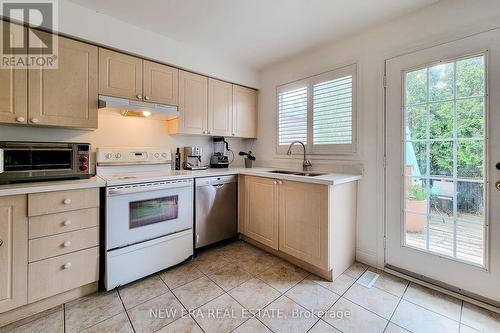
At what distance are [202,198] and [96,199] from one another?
98 centimetres

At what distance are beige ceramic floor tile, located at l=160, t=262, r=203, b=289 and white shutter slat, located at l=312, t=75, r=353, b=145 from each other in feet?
6.45

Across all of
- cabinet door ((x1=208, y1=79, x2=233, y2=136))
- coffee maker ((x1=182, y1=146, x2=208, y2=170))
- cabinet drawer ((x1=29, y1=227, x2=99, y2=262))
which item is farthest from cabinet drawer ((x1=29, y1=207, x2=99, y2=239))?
cabinet door ((x1=208, y1=79, x2=233, y2=136))

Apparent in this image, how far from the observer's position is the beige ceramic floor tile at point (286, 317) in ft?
4.69

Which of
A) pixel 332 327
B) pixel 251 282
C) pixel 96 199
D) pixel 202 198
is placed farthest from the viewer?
pixel 202 198

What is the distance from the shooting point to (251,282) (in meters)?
1.94

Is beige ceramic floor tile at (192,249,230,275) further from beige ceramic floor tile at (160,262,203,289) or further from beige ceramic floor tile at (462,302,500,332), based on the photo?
beige ceramic floor tile at (462,302,500,332)

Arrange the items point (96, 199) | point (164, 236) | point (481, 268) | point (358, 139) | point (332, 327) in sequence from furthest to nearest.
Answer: point (358, 139) < point (164, 236) < point (96, 199) < point (481, 268) < point (332, 327)

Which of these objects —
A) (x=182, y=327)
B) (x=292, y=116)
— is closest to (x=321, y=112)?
(x=292, y=116)

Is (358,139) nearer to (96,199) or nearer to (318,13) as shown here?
(318,13)

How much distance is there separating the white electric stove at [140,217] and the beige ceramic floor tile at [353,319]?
4.78 feet

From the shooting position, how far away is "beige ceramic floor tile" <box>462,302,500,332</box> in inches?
55.7

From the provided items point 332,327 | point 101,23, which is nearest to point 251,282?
point 332,327

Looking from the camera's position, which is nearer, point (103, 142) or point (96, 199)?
point (96, 199)

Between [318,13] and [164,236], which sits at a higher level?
[318,13]
